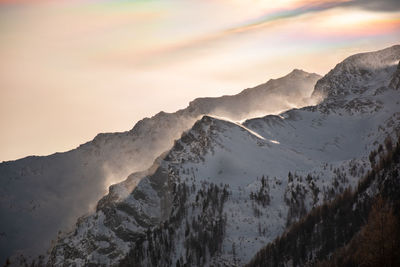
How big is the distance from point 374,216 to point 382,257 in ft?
43.1

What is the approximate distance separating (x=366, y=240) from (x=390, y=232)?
19.6 ft

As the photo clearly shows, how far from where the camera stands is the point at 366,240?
17562cm

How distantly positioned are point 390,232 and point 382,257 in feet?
25.1

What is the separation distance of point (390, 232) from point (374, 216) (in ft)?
21.9

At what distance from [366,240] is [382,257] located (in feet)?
26.9

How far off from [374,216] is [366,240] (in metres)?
6.53

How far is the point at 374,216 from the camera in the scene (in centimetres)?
17850

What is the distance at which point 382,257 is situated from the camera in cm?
16812

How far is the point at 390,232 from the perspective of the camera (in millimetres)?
173125
